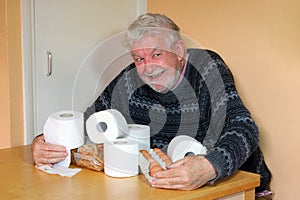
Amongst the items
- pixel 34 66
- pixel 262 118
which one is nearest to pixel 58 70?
pixel 34 66

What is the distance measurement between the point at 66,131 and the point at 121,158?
220 millimetres

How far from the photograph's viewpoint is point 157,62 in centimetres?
152

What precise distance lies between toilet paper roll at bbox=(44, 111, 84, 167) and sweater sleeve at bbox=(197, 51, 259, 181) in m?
0.42

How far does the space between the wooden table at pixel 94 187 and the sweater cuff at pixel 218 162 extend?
A: 3 cm

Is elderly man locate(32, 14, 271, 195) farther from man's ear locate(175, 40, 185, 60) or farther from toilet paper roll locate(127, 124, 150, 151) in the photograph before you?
toilet paper roll locate(127, 124, 150, 151)

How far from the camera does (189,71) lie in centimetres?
161

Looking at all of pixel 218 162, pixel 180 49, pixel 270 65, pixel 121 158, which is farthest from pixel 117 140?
pixel 270 65

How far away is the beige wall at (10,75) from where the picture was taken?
1757 millimetres

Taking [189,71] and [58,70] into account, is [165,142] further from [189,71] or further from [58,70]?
[58,70]

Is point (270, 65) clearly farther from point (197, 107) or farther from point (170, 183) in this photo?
point (170, 183)

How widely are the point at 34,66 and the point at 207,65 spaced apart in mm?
780

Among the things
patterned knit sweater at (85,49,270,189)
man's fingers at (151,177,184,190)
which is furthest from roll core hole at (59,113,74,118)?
man's fingers at (151,177,184,190)

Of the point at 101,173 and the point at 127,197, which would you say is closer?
the point at 127,197

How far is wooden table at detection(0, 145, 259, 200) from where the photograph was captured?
112 centimetres
